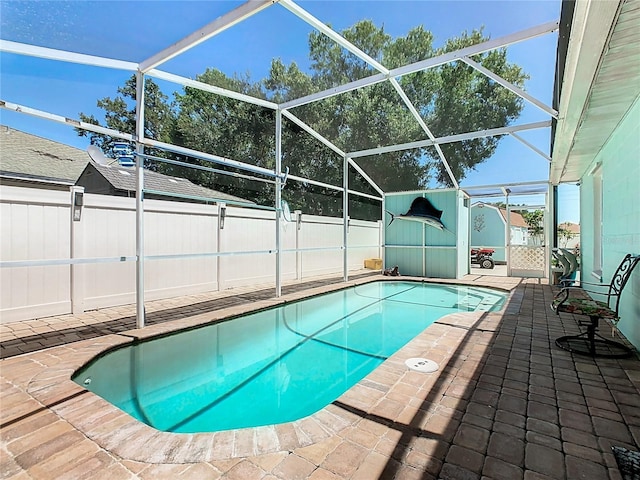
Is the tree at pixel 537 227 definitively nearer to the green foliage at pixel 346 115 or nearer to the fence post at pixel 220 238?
the green foliage at pixel 346 115

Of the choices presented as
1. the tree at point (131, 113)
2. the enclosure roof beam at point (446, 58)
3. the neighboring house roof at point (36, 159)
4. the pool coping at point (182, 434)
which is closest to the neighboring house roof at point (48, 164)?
the neighboring house roof at point (36, 159)

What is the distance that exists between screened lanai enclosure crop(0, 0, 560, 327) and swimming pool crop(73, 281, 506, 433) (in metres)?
1.02

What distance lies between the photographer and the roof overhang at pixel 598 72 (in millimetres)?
2014

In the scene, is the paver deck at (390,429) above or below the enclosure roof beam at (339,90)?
below

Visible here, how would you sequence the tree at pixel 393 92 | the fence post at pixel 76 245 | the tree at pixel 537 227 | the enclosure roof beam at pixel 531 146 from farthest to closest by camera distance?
1. the tree at pixel 537 227
2. the enclosure roof beam at pixel 531 146
3. the tree at pixel 393 92
4. the fence post at pixel 76 245

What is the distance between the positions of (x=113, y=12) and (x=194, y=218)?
3.64 meters

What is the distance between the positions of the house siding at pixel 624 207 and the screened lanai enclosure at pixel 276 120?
5.01 feet

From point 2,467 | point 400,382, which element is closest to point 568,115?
point 400,382

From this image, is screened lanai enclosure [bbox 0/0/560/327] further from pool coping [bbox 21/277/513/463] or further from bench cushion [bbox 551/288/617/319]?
bench cushion [bbox 551/288/617/319]

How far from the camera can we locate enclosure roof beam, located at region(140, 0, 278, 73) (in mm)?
3535

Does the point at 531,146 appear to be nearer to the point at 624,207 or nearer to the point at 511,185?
the point at 511,185

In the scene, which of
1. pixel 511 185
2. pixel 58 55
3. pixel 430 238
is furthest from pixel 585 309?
pixel 430 238

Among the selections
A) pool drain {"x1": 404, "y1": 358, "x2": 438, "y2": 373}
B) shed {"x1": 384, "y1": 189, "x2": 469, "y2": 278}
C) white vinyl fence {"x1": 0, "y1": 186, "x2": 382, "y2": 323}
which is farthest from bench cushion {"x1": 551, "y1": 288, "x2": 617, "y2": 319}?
shed {"x1": 384, "y1": 189, "x2": 469, "y2": 278}

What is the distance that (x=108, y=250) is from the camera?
5426 millimetres
